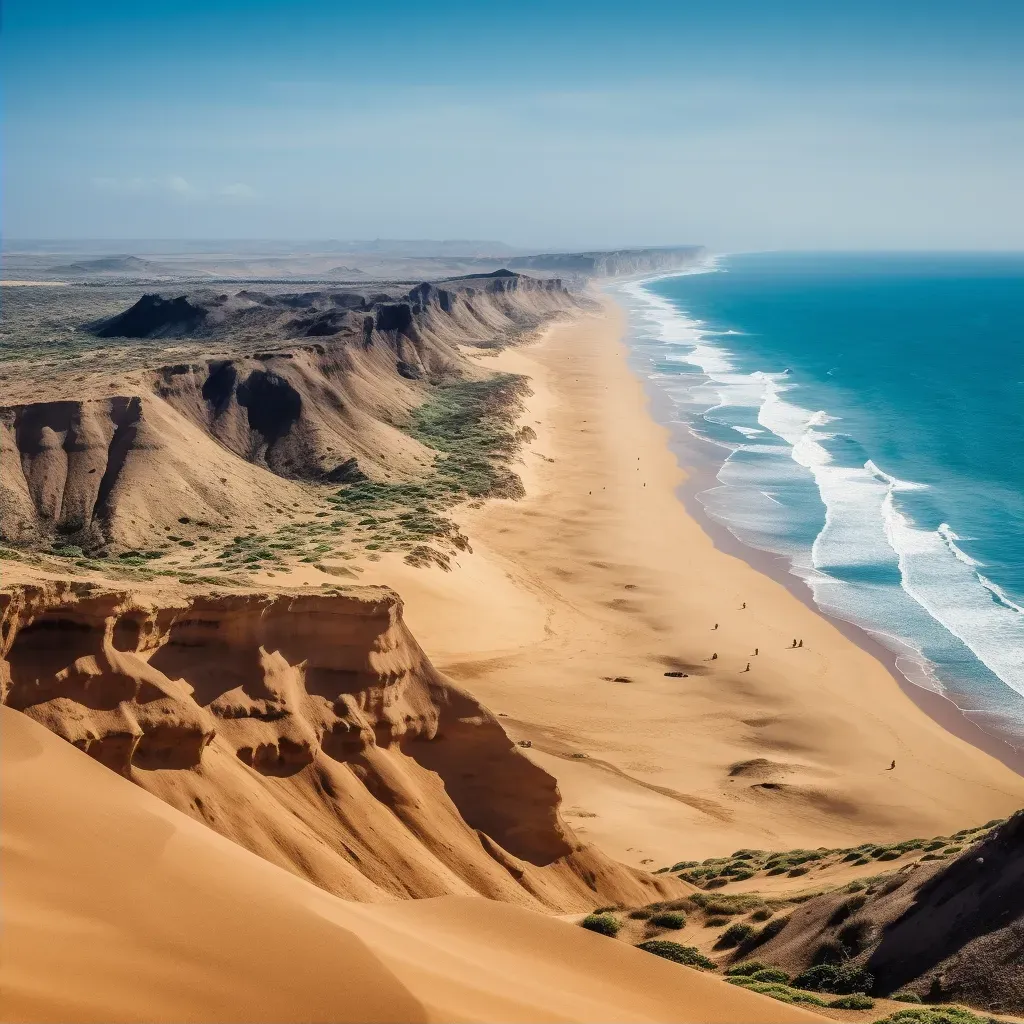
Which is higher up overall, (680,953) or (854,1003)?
(854,1003)

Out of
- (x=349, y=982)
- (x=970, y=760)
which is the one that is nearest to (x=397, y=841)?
(x=349, y=982)

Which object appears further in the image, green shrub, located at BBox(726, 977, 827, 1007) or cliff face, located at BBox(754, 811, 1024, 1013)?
cliff face, located at BBox(754, 811, 1024, 1013)

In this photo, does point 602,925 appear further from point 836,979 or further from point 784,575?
point 784,575

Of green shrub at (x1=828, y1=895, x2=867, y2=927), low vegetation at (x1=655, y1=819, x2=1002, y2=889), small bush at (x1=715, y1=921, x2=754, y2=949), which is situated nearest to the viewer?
green shrub at (x1=828, y1=895, x2=867, y2=927)

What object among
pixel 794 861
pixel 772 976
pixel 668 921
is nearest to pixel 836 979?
pixel 772 976

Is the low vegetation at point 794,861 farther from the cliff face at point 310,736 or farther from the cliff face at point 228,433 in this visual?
the cliff face at point 228,433

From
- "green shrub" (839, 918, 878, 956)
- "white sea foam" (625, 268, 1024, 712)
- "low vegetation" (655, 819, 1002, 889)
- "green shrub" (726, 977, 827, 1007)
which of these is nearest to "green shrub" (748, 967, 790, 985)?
"green shrub" (726, 977, 827, 1007)

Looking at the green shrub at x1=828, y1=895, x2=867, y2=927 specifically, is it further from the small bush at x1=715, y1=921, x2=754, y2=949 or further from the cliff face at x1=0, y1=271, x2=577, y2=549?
the cliff face at x1=0, y1=271, x2=577, y2=549
